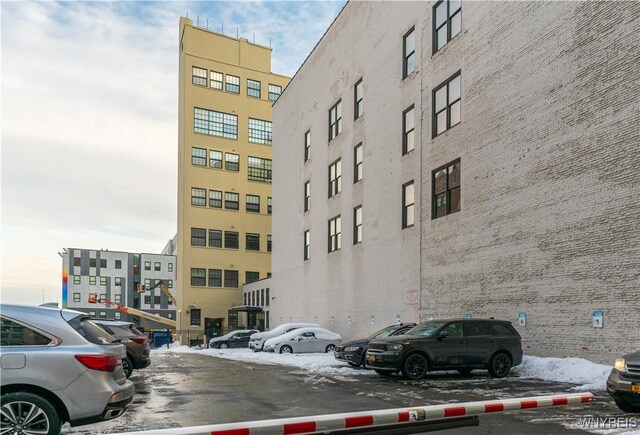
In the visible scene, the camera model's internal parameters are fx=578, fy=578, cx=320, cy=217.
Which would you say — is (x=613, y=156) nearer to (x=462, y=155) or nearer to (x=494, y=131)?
(x=494, y=131)

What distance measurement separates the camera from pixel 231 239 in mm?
58469

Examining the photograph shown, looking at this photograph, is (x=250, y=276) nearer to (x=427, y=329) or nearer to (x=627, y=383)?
(x=427, y=329)

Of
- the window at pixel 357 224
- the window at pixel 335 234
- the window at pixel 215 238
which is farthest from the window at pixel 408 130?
the window at pixel 215 238

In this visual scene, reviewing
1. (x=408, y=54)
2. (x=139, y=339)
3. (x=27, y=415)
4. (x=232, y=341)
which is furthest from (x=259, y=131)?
(x=27, y=415)

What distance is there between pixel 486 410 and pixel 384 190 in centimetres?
2198

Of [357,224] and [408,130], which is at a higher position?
[408,130]

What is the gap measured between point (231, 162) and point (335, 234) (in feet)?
93.0

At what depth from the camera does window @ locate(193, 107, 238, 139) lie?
58250mm

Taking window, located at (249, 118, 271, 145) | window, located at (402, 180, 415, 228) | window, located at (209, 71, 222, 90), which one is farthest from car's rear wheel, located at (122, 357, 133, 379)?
window, located at (209, 71, 222, 90)

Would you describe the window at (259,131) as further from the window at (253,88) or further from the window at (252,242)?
the window at (252,242)

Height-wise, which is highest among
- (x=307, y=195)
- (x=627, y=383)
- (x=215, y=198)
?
(x=215, y=198)

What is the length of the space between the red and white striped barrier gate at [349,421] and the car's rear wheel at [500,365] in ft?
31.5

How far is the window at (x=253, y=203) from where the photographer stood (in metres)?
60.0

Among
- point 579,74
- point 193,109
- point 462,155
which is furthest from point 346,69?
point 193,109
